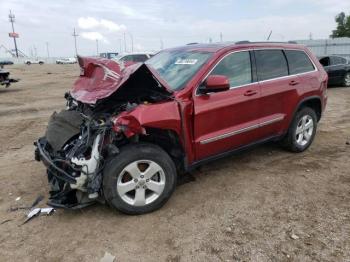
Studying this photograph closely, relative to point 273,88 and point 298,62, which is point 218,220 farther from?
point 298,62

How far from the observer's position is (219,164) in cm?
509

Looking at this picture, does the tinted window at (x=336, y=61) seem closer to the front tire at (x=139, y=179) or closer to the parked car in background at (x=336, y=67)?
the parked car in background at (x=336, y=67)

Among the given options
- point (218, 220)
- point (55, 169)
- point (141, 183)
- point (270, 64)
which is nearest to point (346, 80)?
point (270, 64)

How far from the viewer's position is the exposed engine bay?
11.0 ft

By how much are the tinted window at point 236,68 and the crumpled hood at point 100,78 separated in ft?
2.88

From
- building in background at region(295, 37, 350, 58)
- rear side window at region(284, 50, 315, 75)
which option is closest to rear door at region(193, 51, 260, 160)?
rear side window at region(284, 50, 315, 75)

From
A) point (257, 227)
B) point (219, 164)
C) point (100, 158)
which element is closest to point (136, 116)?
point (100, 158)

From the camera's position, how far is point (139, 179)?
3562 mm

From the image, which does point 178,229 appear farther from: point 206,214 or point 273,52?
point 273,52

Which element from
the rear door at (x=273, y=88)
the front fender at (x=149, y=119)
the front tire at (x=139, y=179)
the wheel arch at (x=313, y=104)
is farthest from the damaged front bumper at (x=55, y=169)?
the wheel arch at (x=313, y=104)

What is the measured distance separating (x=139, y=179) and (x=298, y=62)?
3.33 meters

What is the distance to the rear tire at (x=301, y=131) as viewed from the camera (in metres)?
5.30

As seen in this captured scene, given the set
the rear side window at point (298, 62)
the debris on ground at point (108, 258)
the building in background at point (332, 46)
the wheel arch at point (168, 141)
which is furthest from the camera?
the building in background at point (332, 46)

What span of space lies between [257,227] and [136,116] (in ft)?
5.52
